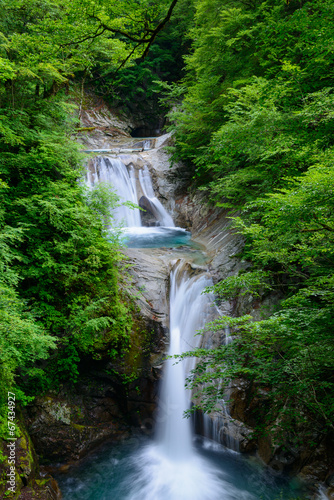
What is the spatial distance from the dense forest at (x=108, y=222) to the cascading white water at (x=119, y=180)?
6614 mm

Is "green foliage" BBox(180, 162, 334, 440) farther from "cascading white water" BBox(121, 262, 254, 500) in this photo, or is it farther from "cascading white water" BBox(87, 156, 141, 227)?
"cascading white water" BBox(87, 156, 141, 227)

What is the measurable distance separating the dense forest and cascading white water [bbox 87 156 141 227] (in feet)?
21.7

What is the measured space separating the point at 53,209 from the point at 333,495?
6.56 m

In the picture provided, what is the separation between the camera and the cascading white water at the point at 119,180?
14.4 m

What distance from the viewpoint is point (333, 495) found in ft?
14.1

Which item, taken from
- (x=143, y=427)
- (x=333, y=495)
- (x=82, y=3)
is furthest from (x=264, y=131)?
(x=143, y=427)

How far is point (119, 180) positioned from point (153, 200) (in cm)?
208

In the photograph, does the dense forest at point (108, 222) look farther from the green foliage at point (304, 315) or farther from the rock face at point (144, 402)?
the rock face at point (144, 402)

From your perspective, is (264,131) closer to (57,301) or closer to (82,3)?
(82,3)

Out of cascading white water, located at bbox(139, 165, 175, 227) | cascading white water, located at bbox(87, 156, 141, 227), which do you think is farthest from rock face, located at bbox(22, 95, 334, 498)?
cascading white water, located at bbox(139, 165, 175, 227)

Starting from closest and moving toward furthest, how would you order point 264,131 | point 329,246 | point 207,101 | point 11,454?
point 329,246, point 11,454, point 264,131, point 207,101

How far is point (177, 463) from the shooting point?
227 inches

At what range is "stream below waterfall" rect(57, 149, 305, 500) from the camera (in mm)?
5070

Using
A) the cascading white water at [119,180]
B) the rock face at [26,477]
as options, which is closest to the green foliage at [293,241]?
the rock face at [26,477]
